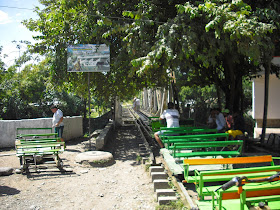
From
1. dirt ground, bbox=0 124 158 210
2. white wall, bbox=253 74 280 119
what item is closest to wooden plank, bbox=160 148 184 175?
dirt ground, bbox=0 124 158 210

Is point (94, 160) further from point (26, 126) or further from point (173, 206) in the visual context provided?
point (26, 126)

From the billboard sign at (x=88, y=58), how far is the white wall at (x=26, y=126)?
331cm

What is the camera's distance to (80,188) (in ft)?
18.9

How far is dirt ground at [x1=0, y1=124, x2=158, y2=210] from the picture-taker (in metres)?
4.89

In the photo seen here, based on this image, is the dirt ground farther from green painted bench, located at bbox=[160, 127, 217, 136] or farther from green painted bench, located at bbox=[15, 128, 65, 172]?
green painted bench, located at bbox=[160, 127, 217, 136]

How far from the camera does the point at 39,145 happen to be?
707 centimetres

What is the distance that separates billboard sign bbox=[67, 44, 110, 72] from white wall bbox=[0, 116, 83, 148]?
10.9 feet

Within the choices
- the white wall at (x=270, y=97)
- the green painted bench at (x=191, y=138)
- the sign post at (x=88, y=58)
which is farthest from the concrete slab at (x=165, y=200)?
the white wall at (x=270, y=97)

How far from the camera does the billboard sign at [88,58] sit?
30.4 feet

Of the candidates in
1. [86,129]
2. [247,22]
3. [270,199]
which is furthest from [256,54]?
[86,129]

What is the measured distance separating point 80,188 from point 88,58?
5021 mm

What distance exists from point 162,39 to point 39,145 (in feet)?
14.3

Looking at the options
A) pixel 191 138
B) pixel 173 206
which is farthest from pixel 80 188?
pixel 191 138

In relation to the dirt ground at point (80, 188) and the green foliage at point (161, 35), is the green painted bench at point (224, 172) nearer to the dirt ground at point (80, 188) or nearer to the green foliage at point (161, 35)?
the dirt ground at point (80, 188)
